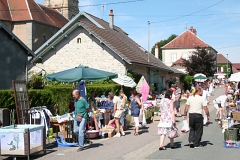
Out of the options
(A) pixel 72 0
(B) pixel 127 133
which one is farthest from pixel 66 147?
(A) pixel 72 0

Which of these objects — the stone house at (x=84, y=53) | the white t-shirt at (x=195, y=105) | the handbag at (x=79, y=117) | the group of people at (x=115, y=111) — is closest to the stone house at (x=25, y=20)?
the stone house at (x=84, y=53)

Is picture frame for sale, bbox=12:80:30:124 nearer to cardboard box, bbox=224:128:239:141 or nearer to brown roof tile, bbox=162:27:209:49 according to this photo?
cardboard box, bbox=224:128:239:141

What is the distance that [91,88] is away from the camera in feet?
71.8

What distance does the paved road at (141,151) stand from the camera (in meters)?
9.73

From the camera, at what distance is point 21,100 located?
11.8m

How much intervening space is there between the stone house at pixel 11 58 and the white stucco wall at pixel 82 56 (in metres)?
4.92

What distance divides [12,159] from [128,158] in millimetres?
3202

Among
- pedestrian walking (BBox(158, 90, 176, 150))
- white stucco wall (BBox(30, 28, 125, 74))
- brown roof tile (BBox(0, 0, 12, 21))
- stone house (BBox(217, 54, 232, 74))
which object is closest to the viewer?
pedestrian walking (BBox(158, 90, 176, 150))

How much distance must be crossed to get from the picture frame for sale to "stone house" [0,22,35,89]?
9.88 m

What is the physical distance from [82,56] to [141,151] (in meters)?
18.4

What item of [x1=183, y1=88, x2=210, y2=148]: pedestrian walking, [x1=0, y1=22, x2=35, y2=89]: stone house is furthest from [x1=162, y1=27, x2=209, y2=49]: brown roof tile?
[x1=183, y1=88, x2=210, y2=148]: pedestrian walking

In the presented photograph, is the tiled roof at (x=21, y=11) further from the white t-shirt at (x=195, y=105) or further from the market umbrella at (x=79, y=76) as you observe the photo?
the white t-shirt at (x=195, y=105)

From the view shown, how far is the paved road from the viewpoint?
973 cm

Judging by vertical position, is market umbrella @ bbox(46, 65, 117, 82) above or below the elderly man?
above
